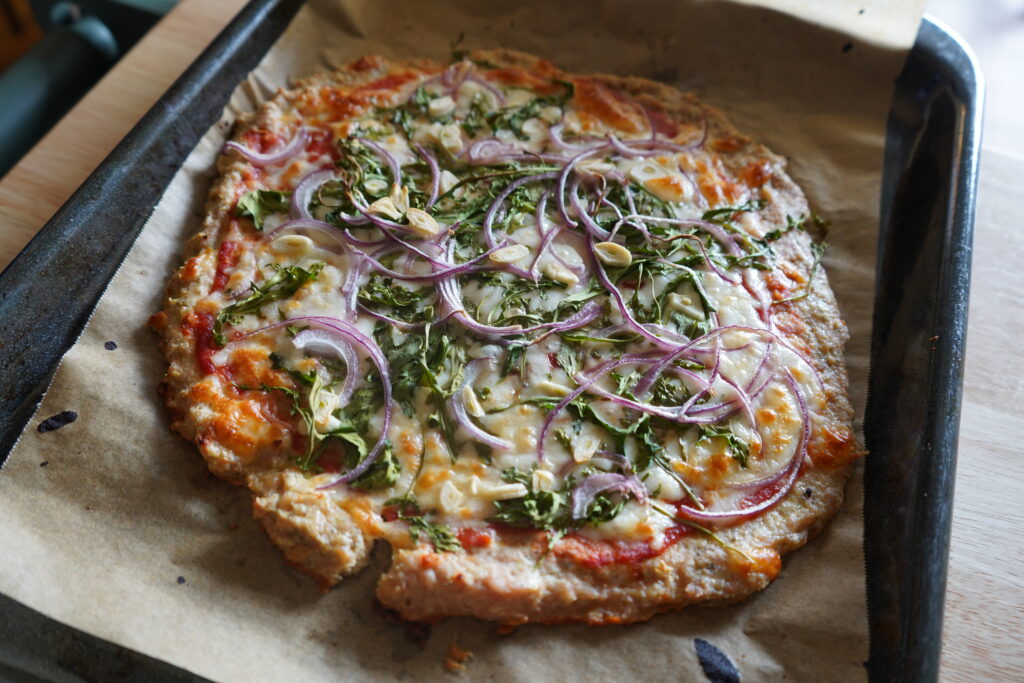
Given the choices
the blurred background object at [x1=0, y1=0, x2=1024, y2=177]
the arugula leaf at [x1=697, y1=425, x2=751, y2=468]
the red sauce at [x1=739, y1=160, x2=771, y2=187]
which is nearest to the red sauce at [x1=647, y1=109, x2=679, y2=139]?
the red sauce at [x1=739, y1=160, x2=771, y2=187]

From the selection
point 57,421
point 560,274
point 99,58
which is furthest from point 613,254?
point 99,58

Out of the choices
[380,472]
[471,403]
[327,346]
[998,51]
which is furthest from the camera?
[998,51]

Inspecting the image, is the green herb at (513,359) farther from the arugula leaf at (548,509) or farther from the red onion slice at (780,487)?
the red onion slice at (780,487)

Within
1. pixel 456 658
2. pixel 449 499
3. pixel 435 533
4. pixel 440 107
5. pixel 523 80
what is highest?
pixel 523 80

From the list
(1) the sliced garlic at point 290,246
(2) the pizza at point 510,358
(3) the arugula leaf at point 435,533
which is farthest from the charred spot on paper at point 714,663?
(1) the sliced garlic at point 290,246

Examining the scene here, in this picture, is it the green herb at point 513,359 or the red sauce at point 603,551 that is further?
the green herb at point 513,359

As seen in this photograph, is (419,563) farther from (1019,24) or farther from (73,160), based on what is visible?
(1019,24)

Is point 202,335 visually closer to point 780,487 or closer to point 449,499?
point 449,499

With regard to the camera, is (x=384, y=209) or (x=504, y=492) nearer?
(x=504, y=492)
